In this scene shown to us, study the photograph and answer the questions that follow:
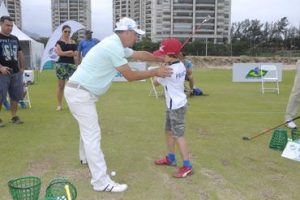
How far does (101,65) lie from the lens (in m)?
4.00

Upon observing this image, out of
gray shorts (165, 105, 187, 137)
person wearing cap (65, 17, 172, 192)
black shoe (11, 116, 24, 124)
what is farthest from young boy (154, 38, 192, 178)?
black shoe (11, 116, 24, 124)

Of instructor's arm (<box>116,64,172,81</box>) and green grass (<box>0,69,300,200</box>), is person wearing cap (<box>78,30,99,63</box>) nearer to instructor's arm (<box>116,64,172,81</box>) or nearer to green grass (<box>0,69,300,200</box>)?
green grass (<box>0,69,300,200</box>)

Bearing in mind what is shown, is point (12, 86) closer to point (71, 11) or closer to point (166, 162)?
point (166, 162)

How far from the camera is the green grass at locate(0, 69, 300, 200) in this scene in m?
4.21

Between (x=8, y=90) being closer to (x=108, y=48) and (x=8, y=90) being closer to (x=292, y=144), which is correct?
(x=108, y=48)

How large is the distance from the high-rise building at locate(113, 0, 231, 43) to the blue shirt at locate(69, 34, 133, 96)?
3655 inches

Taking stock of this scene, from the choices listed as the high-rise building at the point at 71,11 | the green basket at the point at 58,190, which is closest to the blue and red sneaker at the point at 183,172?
the green basket at the point at 58,190

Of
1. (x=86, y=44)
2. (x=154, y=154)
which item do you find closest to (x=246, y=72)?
(x=86, y=44)

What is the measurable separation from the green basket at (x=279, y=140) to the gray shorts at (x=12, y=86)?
4471mm

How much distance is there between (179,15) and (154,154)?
99.0 meters

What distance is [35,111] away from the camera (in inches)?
360

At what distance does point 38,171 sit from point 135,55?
178cm

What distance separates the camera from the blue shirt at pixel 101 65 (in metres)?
3.93

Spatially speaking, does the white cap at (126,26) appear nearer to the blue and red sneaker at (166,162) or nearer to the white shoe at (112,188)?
the white shoe at (112,188)
